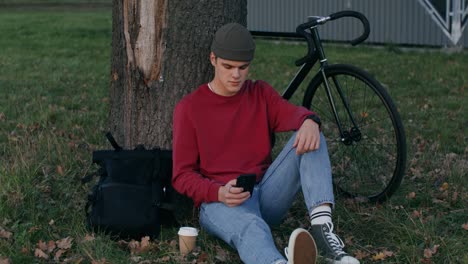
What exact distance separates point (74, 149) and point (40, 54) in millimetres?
9815

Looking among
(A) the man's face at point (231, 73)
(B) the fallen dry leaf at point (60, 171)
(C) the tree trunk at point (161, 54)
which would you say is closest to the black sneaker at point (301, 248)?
(A) the man's face at point (231, 73)

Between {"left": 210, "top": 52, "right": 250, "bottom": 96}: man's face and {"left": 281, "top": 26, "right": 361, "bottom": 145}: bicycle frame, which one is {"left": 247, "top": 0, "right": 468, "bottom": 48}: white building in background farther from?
{"left": 210, "top": 52, "right": 250, "bottom": 96}: man's face

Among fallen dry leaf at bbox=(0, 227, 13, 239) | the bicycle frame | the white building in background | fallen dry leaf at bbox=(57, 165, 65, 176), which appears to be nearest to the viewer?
fallen dry leaf at bbox=(0, 227, 13, 239)

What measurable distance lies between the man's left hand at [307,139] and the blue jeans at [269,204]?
5 cm

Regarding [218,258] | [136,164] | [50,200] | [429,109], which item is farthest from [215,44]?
[429,109]

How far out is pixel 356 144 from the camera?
5.45 metres

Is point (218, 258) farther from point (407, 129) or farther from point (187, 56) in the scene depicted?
point (407, 129)

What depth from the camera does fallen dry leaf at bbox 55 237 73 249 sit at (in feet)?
15.1

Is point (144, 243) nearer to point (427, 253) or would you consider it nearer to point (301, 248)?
point (301, 248)

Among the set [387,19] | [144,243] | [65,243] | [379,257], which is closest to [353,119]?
[379,257]

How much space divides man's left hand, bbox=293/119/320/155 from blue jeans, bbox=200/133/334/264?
0.17 ft

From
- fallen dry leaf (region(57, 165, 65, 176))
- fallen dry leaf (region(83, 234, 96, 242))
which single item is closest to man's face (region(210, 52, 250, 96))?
fallen dry leaf (region(83, 234, 96, 242))

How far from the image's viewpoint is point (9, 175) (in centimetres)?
547

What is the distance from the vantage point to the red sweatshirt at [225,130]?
4.59m
